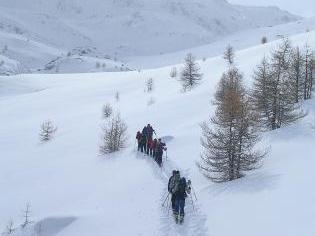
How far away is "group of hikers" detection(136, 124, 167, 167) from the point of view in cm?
2702

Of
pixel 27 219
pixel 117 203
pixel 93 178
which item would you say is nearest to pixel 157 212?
pixel 117 203

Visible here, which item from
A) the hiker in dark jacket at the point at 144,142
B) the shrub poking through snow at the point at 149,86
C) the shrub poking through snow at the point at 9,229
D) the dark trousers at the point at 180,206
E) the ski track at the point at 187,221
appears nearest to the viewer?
the ski track at the point at 187,221

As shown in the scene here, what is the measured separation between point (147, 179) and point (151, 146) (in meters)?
3.74

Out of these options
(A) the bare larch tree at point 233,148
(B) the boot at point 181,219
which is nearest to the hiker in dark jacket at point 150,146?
(A) the bare larch tree at point 233,148

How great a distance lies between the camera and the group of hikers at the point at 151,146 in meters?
27.0

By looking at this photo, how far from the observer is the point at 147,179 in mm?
25234

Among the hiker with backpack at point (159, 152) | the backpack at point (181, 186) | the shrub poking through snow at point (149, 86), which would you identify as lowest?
the backpack at point (181, 186)

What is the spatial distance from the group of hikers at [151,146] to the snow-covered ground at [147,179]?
21.0 inches

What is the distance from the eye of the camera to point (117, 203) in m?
23.1

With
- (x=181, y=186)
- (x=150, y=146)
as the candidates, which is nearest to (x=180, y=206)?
(x=181, y=186)

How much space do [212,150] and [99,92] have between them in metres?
39.8

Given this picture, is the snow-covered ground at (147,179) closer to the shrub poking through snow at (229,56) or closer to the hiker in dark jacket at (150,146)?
the hiker in dark jacket at (150,146)

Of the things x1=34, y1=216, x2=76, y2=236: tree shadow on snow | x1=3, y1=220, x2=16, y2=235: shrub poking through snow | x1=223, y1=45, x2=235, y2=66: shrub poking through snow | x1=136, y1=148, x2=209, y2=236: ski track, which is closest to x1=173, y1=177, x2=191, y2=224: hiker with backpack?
x1=136, y1=148, x2=209, y2=236: ski track

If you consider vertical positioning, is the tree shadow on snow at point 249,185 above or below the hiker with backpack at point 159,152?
below
